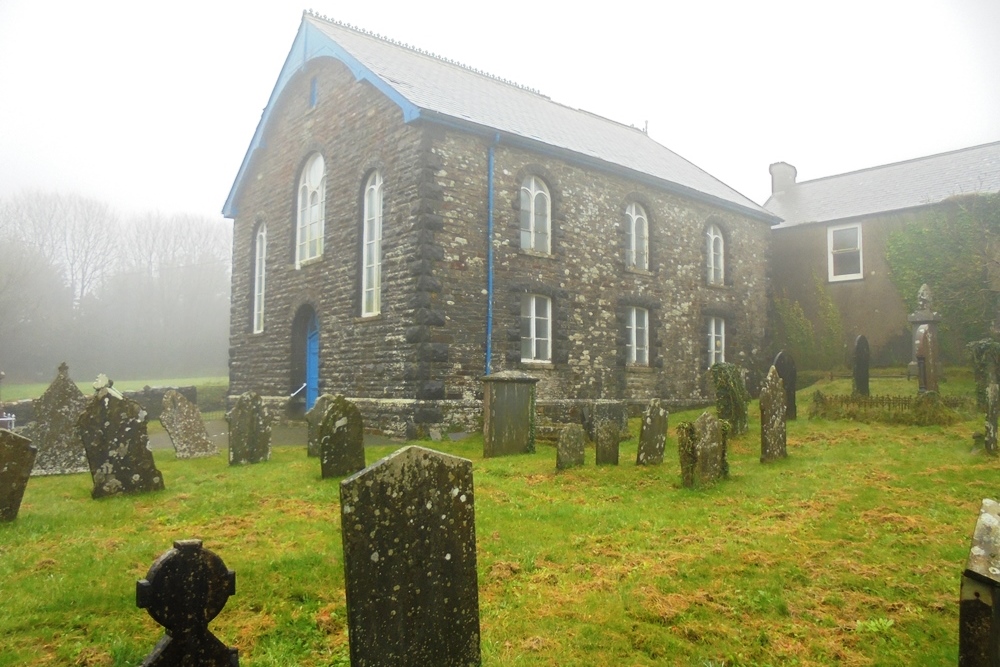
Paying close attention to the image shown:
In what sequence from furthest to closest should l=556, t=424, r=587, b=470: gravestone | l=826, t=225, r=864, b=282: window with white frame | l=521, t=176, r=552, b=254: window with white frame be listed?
l=826, t=225, r=864, b=282: window with white frame → l=521, t=176, r=552, b=254: window with white frame → l=556, t=424, r=587, b=470: gravestone

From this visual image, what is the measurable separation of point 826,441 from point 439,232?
27.0ft

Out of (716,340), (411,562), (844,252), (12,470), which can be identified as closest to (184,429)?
(12,470)

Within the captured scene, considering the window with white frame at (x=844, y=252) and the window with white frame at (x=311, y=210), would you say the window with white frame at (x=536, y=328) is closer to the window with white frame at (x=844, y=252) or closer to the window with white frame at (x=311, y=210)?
the window with white frame at (x=311, y=210)

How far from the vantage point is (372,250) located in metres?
15.0

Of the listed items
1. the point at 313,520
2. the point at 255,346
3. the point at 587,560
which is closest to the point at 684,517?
the point at 587,560

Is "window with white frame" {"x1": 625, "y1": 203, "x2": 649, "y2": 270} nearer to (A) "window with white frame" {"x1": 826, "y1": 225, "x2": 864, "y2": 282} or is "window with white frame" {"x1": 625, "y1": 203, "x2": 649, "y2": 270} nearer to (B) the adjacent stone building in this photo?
(B) the adjacent stone building

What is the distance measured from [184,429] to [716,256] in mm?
16420

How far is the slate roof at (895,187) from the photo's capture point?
22.3 meters

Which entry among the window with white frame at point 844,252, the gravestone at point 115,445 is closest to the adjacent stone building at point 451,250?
the window with white frame at point 844,252

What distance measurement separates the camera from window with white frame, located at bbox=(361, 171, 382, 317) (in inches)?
577

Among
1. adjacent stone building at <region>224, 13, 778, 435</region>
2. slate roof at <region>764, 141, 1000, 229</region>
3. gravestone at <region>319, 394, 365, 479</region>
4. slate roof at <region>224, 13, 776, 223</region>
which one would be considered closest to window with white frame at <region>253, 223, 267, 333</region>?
adjacent stone building at <region>224, 13, 778, 435</region>

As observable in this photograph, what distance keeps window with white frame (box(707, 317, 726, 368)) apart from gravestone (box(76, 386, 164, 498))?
16326mm

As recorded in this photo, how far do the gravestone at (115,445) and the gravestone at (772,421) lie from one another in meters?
8.33

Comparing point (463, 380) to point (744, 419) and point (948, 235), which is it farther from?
point (948, 235)
